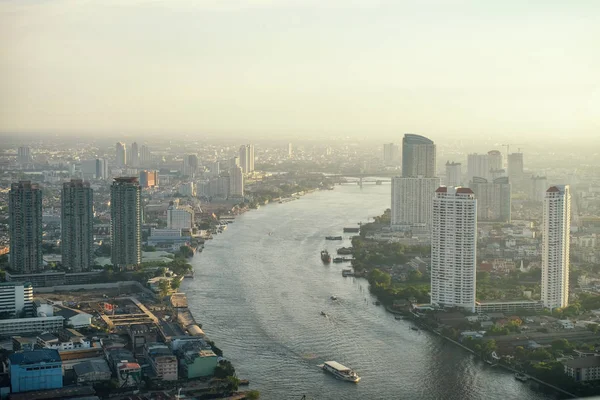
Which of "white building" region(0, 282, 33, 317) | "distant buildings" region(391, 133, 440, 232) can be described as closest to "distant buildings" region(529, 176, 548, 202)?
"distant buildings" region(391, 133, 440, 232)

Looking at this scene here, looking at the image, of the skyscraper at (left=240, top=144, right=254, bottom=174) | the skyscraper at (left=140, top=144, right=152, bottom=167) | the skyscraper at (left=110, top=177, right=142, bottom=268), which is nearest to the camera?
the skyscraper at (left=110, top=177, right=142, bottom=268)

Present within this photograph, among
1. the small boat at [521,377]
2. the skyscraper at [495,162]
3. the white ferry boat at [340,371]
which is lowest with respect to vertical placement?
the small boat at [521,377]

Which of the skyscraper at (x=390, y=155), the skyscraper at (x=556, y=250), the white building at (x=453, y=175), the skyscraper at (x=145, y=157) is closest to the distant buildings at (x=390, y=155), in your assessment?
the skyscraper at (x=390, y=155)

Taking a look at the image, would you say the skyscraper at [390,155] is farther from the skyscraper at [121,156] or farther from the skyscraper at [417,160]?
the skyscraper at [121,156]

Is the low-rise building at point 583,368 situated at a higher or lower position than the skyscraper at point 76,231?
lower

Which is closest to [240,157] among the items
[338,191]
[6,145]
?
[338,191]

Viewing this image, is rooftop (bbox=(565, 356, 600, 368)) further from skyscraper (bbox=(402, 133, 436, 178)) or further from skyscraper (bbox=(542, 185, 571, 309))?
skyscraper (bbox=(402, 133, 436, 178))
